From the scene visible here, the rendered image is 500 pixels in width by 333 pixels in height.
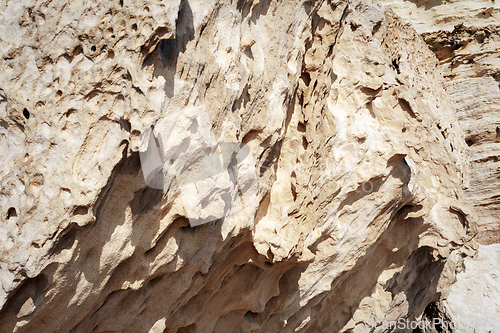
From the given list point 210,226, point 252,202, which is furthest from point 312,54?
point 210,226

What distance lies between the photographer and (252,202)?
2689 millimetres

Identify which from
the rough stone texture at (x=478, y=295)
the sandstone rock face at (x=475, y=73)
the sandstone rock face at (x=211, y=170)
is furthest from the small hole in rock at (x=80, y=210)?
the sandstone rock face at (x=475, y=73)

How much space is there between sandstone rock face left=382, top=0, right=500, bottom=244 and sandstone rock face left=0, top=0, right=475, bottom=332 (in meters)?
2.15

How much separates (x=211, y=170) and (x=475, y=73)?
533 cm

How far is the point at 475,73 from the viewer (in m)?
6.22

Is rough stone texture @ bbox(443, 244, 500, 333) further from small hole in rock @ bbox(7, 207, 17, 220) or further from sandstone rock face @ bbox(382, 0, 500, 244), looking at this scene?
small hole in rock @ bbox(7, 207, 17, 220)

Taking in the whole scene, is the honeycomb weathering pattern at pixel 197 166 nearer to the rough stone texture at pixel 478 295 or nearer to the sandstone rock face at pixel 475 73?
the rough stone texture at pixel 478 295

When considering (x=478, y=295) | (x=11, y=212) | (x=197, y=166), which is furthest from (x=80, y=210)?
(x=478, y=295)

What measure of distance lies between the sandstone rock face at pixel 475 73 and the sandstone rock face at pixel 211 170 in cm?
215

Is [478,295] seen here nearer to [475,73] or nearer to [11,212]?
[475,73]

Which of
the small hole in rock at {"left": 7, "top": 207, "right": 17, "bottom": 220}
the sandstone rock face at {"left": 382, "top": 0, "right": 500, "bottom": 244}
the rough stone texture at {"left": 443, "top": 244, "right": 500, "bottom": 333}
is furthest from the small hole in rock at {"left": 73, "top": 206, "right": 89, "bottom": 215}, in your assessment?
the sandstone rock face at {"left": 382, "top": 0, "right": 500, "bottom": 244}

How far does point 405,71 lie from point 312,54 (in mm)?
1650

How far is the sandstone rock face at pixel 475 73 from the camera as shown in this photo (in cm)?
598

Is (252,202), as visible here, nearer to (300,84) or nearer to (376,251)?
(300,84)
